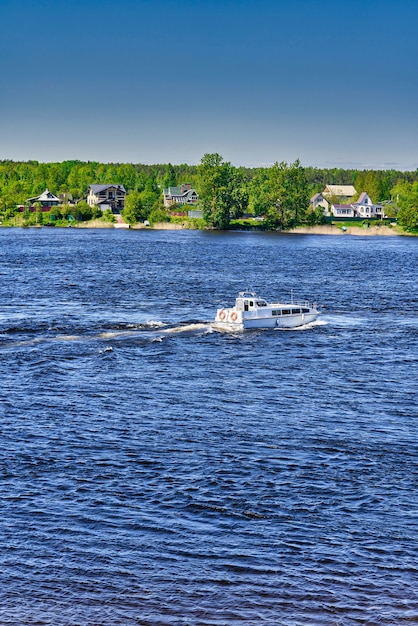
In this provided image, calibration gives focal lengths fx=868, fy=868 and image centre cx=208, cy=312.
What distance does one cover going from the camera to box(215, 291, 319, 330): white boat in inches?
2970

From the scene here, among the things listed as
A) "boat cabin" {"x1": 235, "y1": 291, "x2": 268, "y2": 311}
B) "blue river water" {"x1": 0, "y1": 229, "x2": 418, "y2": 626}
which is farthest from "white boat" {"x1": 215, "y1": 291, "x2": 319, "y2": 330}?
"blue river water" {"x1": 0, "y1": 229, "x2": 418, "y2": 626}

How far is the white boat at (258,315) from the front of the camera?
75438mm

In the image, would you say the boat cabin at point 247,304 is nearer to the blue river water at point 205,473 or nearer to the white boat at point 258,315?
the white boat at point 258,315

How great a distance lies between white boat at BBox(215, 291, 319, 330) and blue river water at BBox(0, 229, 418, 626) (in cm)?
161

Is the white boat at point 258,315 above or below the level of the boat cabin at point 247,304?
below

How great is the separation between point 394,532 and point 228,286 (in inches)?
3224

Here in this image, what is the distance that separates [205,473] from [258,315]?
39082mm

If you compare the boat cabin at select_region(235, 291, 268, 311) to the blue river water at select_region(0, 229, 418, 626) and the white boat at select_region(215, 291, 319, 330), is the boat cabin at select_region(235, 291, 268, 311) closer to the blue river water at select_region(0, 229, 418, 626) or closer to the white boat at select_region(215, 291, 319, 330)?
the white boat at select_region(215, 291, 319, 330)

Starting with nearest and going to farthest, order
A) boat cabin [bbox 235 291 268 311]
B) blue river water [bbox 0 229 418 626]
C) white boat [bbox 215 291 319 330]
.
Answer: blue river water [bbox 0 229 418 626], white boat [bbox 215 291 319 330], boat cabin [bbox 235 291 268 311]

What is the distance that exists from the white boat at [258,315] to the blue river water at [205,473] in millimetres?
1613


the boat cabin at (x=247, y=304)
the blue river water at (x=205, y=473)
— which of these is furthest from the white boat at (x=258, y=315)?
the blue river water at (x=205, y=473)

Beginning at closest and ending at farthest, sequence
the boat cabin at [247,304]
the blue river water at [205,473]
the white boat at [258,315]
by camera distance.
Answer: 1. the blue river water at [205,473]
2. the white boat at [258,315]
3. the boat cabin at [247,304]

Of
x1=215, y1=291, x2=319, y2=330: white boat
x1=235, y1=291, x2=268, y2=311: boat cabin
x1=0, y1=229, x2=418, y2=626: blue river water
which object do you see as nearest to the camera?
x1=0, y1=229, x2=418, y2=626: blue river water

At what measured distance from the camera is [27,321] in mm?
78625
